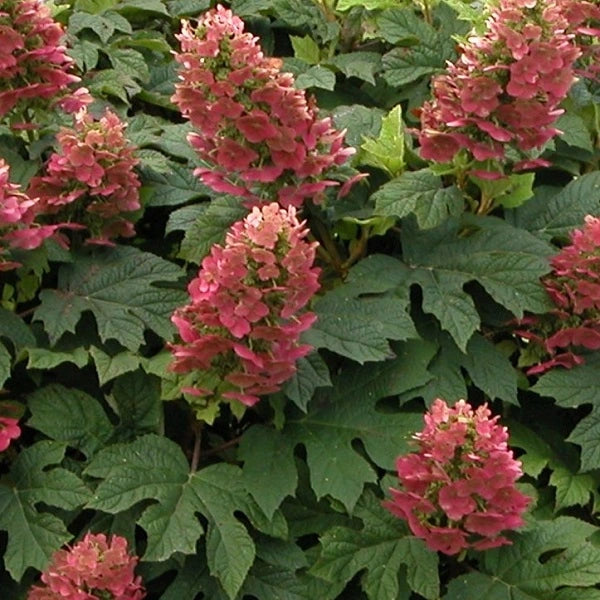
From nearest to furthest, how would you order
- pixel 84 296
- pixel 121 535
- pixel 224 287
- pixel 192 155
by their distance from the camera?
pixel 224 287
pixel 121 535
pixel 84 296
pixel 192 155

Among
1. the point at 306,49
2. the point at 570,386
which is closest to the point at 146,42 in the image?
the point at 306,49

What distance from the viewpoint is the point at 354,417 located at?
2.24 meters

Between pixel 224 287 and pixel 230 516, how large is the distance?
389 millimetres

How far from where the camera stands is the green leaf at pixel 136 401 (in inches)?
87.6

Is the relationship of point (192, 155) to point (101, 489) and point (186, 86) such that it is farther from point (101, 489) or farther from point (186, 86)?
point (101, 489)

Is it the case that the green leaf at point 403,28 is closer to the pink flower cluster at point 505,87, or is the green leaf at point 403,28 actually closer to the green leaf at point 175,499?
the pink flower cluster at point 505,87

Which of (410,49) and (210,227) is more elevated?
(410,49)

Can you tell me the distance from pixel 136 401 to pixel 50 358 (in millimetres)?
174

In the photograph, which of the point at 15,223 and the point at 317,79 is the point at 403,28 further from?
the point at 15,223

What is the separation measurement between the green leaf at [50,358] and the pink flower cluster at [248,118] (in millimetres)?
383

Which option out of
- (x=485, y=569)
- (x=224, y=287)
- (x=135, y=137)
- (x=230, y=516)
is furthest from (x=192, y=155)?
(x=485, y=569)

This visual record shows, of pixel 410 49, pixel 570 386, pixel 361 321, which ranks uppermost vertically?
pixel 410 49

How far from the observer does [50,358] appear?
215 centimetres

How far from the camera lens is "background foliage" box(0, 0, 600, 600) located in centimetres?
210
